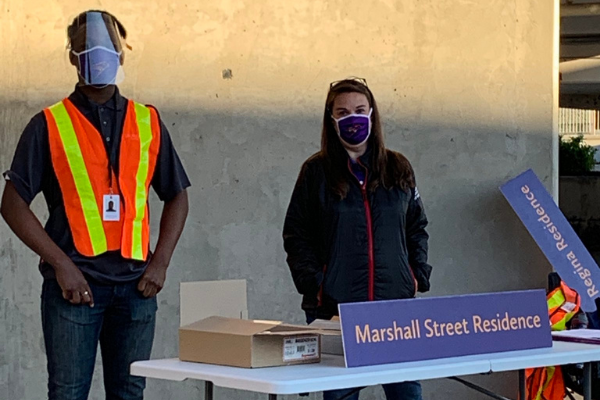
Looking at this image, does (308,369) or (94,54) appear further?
(94,54)

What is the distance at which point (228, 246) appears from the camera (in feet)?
15.9

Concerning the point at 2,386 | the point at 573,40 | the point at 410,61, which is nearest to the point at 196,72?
the point at 410,61

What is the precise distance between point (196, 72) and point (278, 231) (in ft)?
2.87

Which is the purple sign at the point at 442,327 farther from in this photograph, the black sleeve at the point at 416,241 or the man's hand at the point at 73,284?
the man's hand at the point at 73,284

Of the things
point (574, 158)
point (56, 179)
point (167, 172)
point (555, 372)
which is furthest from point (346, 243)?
point (574, 158)

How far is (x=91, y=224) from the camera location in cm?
292

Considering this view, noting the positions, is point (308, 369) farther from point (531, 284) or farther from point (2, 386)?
point (531, 284)

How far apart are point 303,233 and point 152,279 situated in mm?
684

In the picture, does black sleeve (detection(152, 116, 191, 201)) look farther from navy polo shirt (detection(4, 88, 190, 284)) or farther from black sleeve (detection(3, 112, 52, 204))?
black sleeve (detection(3, 112, 52, 204))

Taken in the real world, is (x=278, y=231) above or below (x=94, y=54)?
below

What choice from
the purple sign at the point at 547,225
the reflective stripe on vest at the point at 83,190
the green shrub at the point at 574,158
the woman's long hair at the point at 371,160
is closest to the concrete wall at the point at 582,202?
the green shrub at the point at 574,158

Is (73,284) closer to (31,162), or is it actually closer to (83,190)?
(83,190)

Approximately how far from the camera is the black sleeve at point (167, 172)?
316cm

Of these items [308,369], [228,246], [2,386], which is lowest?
[2,386]
